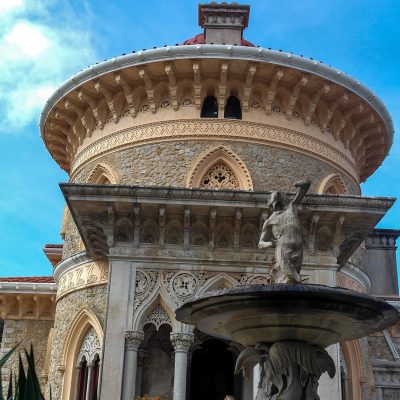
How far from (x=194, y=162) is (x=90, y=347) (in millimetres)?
4809

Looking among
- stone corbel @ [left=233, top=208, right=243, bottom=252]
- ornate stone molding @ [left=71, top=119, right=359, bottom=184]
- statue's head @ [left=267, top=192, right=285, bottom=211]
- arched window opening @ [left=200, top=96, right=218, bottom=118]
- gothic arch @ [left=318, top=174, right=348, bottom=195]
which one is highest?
arched window opening @ [left=200, top=96, right=218, bottom=118]

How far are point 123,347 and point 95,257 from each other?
10.1 feet

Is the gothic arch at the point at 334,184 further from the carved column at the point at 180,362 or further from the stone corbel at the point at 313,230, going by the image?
the carved column at the point at 180,362

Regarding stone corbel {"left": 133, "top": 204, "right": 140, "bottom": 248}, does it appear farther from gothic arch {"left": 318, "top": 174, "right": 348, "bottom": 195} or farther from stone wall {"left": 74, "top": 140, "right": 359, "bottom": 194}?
gothic arch {"left": 318, "top": 174, "right": 348, "bottom": 195}

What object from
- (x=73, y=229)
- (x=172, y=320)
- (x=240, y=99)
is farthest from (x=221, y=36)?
(x=172, y=320)

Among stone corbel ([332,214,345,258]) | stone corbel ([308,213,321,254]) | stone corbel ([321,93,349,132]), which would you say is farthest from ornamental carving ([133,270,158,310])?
stone corbel ([321,93,349,132])

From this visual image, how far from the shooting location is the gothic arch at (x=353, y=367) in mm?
14906

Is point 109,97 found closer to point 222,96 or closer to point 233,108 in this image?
point 222,96

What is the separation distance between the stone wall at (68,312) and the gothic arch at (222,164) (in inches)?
126

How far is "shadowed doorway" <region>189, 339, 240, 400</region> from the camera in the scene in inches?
603

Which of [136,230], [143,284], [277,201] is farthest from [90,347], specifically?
[277,201]

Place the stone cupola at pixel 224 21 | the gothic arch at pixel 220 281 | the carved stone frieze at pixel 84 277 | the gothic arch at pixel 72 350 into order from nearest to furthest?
the gothic arch at pixel 220 281 → the carved stone frieze at pixel 84 277 → the gothic arch at pixel 72 350 → the stone cupola at pixel 224 21

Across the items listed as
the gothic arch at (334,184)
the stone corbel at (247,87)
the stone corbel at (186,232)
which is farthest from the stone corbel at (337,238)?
the stone corbel at (247,87)

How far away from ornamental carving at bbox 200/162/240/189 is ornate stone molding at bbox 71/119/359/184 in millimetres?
716
